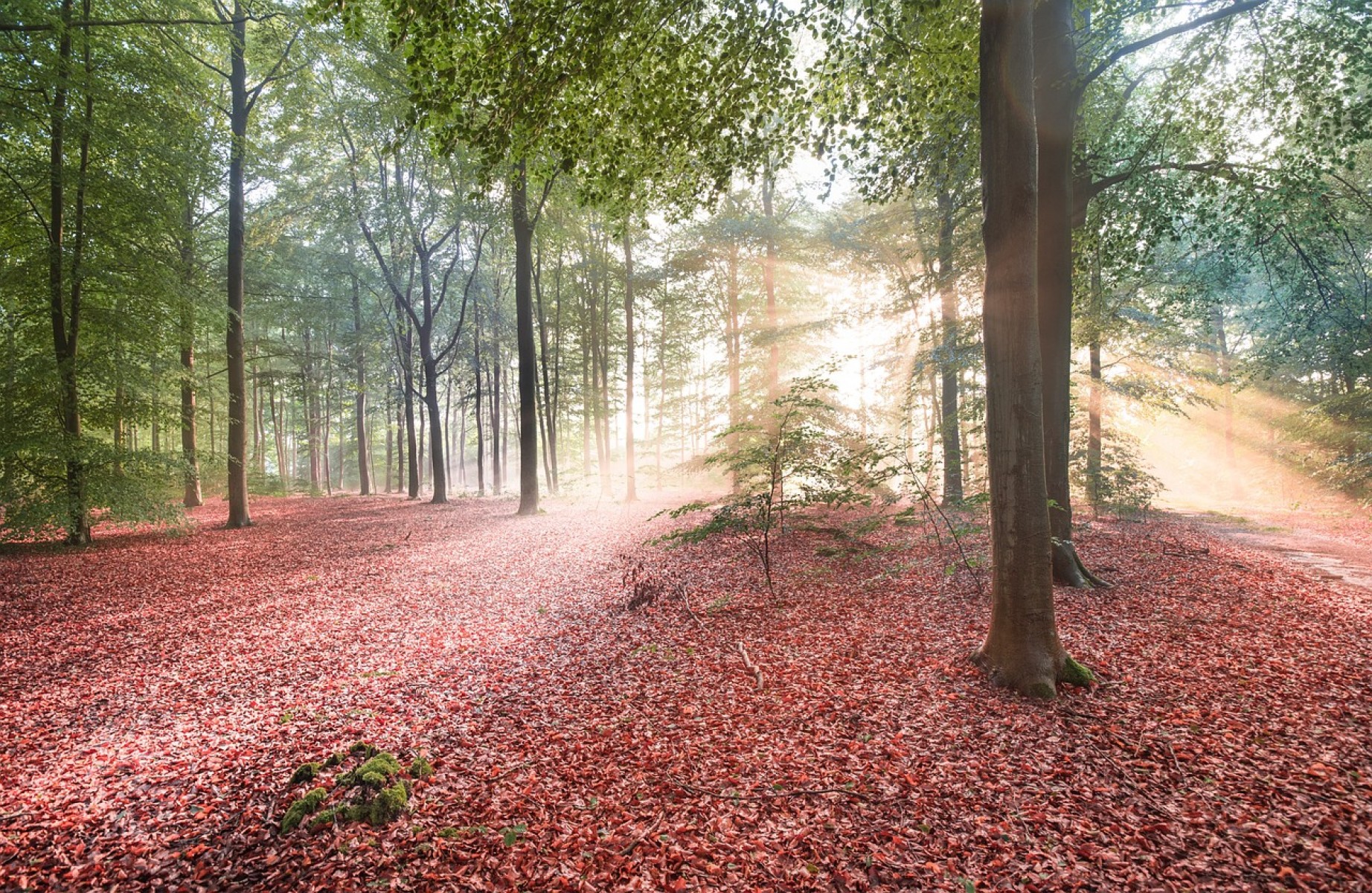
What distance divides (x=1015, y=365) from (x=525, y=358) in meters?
14.9

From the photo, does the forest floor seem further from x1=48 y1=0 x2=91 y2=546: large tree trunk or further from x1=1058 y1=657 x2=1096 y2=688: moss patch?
x1=48 y1=0 x2=91 y2=546: large tree trunk

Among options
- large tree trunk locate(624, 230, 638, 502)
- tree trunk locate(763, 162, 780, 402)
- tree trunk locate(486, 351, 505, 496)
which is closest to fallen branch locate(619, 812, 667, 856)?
tree trunk locate(763, 162, 780, 402)

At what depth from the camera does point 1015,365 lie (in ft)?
13.5

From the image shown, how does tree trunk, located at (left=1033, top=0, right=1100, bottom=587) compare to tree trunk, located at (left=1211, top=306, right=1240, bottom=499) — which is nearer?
tree trunk, located at (left=1033, top=0, right=1100, bottom=587)

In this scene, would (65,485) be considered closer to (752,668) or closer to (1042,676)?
(752,668)

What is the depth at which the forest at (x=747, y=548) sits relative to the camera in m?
3.00

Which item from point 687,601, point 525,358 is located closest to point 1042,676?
point 687,601

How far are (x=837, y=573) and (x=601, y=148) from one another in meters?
6.30

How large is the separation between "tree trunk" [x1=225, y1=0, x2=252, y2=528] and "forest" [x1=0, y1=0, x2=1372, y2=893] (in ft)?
0.44

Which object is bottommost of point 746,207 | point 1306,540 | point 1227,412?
point 1306,540

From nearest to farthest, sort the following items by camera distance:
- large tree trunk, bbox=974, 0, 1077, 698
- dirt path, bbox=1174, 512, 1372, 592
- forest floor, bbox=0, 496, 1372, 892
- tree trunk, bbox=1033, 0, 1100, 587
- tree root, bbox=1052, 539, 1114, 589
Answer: forest floor, bbox=0, 496, 1372, 892
large tree trunk, bbox=974, 0, 1077, 698
tree trunk, bbox=1033, 0, 1100, 587
tree root, bbox=1052, 539, 1114, 589
dirt path, bbox=1174, 512, 1372, 592

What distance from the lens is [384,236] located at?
20.0 meters

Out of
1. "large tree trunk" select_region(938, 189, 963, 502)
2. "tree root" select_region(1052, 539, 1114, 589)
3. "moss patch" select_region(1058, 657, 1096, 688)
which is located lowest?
"moss patch" select_region(1058, 657, 1096, 688)

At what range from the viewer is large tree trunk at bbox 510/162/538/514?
16.5 m
